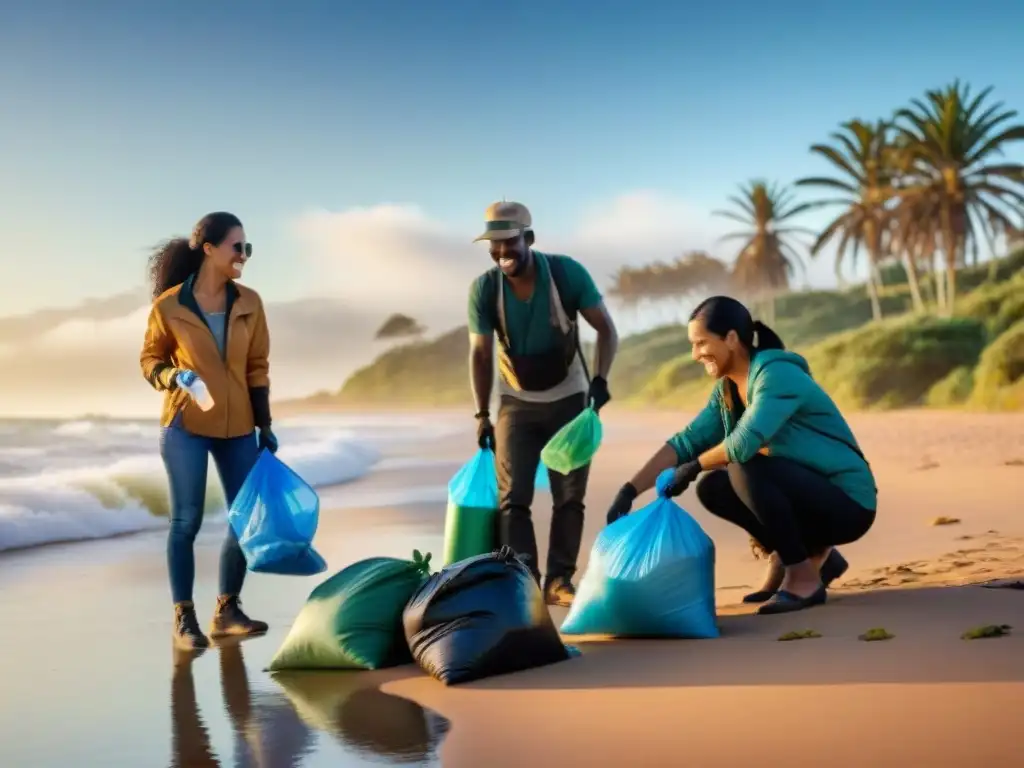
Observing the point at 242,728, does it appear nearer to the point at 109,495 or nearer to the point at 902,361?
the point at 109,495

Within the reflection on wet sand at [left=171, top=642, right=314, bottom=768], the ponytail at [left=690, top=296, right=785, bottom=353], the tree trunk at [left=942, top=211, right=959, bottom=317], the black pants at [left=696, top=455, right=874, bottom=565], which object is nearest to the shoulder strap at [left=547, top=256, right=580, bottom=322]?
the ponytail at [left=690, top=296, right=785, bottom=353]

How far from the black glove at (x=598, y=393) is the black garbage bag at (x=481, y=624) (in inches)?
51.4

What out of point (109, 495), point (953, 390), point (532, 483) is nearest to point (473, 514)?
point (532, 483)

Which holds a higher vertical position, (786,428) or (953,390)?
(953,390)

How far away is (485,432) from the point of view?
211 inches

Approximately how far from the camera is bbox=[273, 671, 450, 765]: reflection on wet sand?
319cm

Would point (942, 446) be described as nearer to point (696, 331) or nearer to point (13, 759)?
point (696, 331)

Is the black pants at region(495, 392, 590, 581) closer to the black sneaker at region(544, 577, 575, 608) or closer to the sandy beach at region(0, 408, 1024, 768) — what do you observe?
the black sneaker at region(544, 577, 575, 608)

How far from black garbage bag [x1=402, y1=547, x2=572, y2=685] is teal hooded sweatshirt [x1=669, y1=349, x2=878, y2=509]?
90 cm

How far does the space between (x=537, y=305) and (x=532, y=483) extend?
74cm

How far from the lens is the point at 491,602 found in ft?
13.0

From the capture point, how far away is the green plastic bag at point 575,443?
5215mm

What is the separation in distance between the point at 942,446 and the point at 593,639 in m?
11.2

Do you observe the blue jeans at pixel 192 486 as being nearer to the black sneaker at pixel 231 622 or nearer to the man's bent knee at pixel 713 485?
the black sneaker at pixel 231 622
